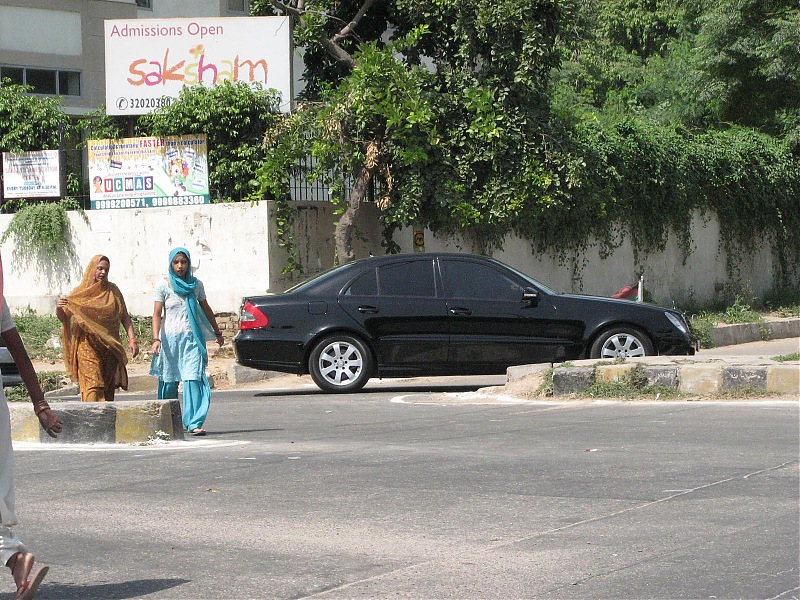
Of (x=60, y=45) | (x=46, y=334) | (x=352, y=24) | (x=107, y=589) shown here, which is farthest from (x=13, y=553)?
(x=60, y=45)

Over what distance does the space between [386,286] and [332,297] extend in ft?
2.14

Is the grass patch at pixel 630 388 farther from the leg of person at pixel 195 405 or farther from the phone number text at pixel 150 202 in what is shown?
the phone number text at pixel 150 202

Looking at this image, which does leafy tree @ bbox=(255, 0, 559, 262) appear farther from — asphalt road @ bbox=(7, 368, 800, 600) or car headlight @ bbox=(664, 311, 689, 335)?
asphalt road @ bbox=(7, 368, 800, 600)

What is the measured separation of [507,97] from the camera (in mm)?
20766

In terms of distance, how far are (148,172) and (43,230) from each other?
2.07 metres

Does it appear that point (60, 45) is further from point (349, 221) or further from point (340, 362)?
point (340, 362)

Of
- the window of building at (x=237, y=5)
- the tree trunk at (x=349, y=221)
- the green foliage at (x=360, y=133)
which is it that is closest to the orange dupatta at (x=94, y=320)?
the green foliage at (x=360, y=133)

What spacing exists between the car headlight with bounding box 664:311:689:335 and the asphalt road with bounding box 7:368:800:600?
12.5ft

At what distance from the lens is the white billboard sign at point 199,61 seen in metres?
21.4

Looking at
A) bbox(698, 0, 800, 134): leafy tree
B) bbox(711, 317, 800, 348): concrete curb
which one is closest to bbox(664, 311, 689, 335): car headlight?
bbox(711, 317, 800, 348): concrete curb

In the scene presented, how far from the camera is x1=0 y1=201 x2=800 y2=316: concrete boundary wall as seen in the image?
65.0 feet

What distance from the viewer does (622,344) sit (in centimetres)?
1457

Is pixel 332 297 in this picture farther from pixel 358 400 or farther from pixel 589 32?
pixel 589 32

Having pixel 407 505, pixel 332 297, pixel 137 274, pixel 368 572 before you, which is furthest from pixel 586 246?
pixel 368 572
